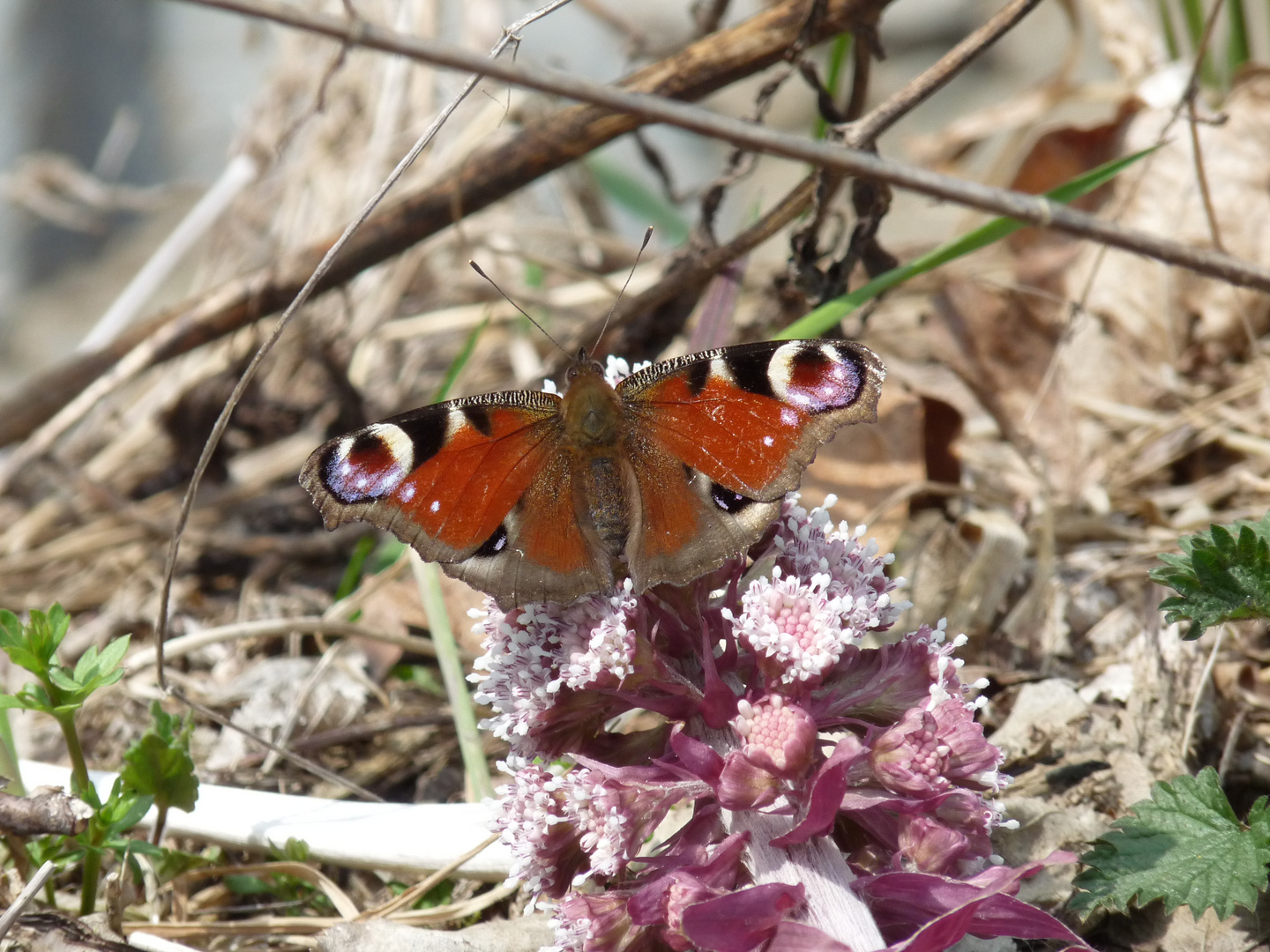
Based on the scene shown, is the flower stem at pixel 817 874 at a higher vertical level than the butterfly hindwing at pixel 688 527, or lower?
lower

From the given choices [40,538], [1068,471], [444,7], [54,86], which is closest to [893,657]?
[1068,471]

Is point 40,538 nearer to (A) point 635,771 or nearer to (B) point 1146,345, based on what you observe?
(A) point 635,771

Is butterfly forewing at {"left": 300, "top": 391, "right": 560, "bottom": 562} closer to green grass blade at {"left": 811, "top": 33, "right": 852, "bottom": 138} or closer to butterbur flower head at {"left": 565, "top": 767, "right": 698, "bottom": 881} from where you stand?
butterbur flower head at {"left": 565, "top": 767, "right": 698, "bottom": 881}

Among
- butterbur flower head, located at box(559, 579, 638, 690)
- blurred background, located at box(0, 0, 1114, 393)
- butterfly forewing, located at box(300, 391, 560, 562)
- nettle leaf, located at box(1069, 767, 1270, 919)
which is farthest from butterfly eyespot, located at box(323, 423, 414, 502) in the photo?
blurred background, located at box(0, 0, 1114, 393)

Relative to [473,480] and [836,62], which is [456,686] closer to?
[473,480]

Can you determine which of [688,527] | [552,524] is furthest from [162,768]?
[688,527]

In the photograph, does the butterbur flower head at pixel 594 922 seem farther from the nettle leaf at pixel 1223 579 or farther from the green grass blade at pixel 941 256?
the green grass blade at pixel 941 256

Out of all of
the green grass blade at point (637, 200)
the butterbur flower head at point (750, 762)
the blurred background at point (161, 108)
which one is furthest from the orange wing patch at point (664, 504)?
the blurred background at point (161, 108)
